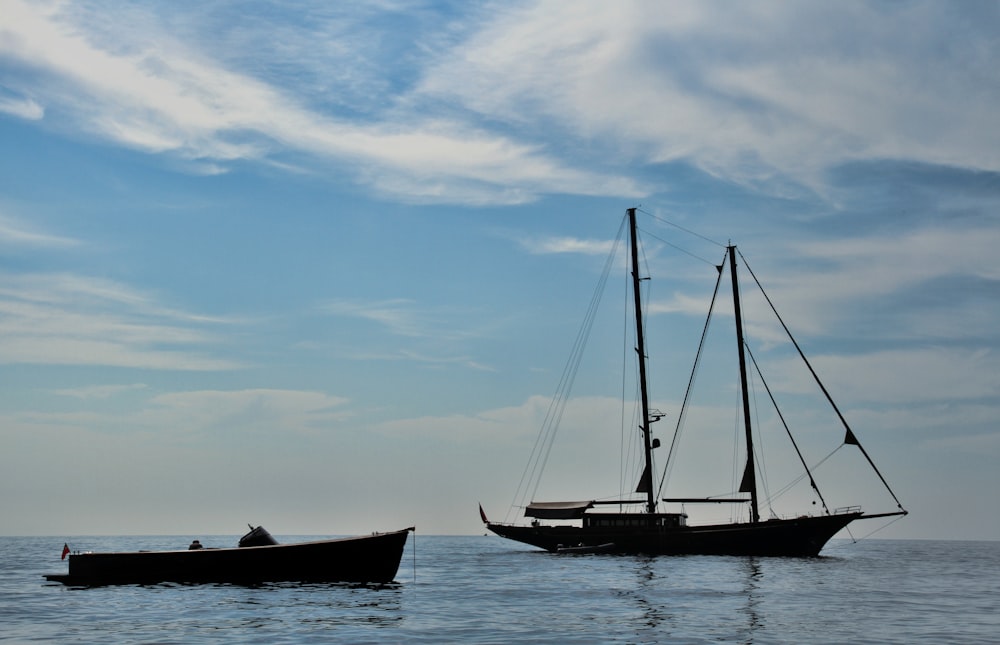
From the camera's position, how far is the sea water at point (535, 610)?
3122 centimetres

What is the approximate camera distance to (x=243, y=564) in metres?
44.4

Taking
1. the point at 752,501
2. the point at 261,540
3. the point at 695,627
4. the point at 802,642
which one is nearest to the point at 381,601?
the point at 261,540

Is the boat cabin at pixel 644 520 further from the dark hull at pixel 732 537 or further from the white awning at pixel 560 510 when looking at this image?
the white awning at pixel 560 510

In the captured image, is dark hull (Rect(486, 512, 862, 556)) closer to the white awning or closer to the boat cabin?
the boat cabin

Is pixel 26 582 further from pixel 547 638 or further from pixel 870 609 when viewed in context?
pixel 870 609

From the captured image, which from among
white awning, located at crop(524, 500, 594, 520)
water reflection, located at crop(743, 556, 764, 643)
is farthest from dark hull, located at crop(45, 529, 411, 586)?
white awning, located at crop(524, 500, 594, 520)

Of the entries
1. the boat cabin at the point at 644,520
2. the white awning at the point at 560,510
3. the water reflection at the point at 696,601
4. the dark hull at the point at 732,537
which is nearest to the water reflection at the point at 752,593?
the water reflection at the point at 696,601

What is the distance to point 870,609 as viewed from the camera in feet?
128

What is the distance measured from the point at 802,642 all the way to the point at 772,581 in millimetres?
22394

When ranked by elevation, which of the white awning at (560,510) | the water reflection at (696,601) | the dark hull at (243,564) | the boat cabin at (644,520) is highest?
the white awning at (560,510)

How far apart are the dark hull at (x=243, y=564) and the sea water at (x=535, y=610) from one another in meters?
0.82

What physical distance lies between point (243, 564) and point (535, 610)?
1475 cm

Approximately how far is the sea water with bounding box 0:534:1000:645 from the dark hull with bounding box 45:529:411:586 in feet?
2.69

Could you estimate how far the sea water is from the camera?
31219 millimetres
